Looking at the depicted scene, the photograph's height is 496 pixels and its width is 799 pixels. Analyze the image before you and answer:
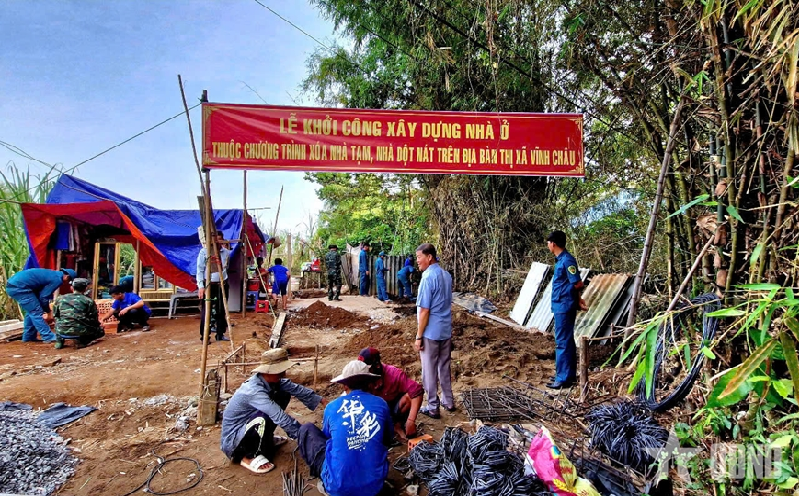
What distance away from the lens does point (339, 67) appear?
1167cm

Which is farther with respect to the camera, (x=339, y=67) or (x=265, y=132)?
(x=339, y=67)

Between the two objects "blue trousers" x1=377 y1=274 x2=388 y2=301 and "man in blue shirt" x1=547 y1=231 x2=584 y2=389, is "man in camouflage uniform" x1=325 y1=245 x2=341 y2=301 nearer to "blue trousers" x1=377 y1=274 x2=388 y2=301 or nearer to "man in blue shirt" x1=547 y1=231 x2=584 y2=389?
"blue trousers" x1=377 y1=274 x2=388 y2=301

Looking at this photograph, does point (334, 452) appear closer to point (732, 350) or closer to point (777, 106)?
point (732, 350)

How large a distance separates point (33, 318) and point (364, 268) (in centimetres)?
824

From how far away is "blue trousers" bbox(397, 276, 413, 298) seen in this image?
12.4 meters

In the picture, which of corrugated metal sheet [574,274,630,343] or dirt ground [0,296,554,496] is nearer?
dirt ground [0,296,554,496]

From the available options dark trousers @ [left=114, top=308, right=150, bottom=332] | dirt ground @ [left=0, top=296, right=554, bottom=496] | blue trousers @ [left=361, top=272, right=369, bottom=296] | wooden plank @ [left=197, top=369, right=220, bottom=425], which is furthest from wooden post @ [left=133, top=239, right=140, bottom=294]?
wooden plank @ [left=197, top=369, right=220, bottom=425]

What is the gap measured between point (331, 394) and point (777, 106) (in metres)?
4.57

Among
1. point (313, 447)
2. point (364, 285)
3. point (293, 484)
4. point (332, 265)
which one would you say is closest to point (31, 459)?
point (293, 484)

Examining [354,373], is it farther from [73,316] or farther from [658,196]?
[73,316]

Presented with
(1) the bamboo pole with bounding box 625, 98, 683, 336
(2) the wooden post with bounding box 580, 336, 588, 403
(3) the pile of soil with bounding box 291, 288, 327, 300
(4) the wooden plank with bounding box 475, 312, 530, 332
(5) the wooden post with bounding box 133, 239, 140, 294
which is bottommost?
(3) the pile of soil with bounding box 291, 288, 327, 300

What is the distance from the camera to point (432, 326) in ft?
12.8

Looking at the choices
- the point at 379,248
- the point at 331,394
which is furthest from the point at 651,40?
the point at 379,248

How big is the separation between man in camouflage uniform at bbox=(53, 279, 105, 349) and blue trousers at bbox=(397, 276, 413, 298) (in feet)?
25.4
